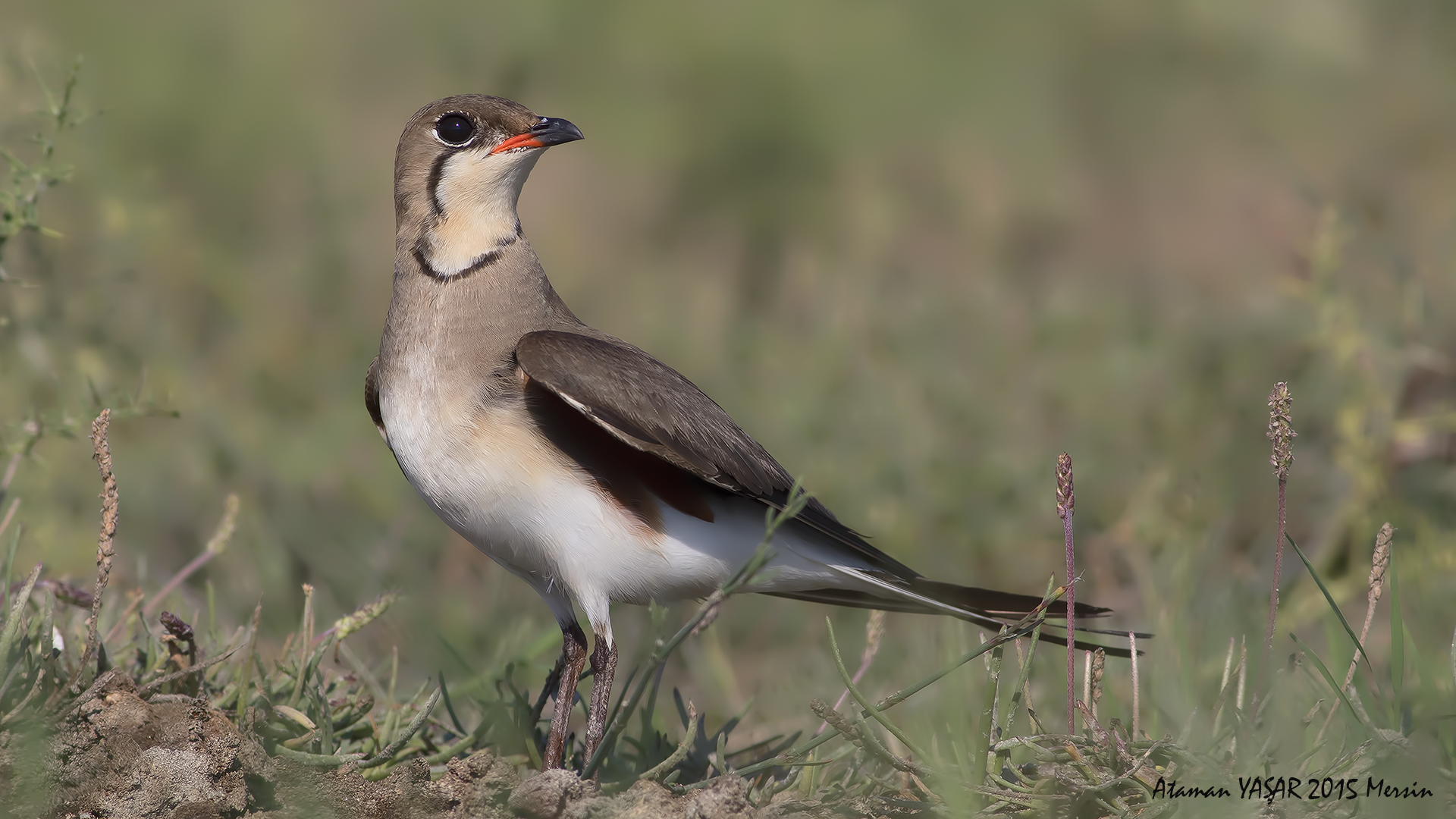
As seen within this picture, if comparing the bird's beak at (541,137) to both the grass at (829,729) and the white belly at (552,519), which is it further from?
the grass at (829,729)

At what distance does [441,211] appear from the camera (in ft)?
15.2

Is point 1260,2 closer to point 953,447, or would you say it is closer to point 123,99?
point 953,447

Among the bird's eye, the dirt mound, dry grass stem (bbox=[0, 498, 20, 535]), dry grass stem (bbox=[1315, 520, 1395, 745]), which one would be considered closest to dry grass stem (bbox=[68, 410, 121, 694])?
the dirt mound

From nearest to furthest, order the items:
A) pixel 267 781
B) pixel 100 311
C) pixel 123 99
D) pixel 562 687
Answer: pixel 267 781
pixel 562 687
pixel 100 311
pixel 123 99

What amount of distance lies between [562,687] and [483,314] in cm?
118

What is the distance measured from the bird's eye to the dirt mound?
2.05 meters

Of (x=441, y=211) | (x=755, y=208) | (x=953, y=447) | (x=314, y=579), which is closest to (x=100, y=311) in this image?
(x=314, y=579)

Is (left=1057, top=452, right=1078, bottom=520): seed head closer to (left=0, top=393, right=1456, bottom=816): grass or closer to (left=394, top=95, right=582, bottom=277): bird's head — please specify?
(left=0, top=393, right=1456, bottom=816): grass

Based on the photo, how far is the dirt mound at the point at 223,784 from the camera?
10.8ft

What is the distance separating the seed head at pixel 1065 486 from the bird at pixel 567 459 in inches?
34.4

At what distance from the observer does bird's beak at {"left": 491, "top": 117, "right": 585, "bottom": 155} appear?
4.65 m

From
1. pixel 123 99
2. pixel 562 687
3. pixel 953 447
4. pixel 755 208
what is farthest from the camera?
pixel 755 208

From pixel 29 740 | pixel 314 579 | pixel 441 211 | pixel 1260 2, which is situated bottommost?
pixel 314 579

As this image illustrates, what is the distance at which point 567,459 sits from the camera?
4094mm
